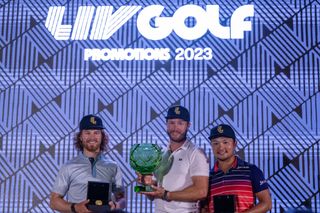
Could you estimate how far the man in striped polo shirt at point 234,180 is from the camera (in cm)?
410

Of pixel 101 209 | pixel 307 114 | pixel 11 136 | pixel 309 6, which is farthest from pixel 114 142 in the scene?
pixel 309 6

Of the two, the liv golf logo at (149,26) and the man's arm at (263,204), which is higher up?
the liv golf logo at (149,26)

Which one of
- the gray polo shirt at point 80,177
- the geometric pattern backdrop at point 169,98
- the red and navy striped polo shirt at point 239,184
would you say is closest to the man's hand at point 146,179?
the gray polo shirt at point 80,177

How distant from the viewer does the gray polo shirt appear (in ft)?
13.9

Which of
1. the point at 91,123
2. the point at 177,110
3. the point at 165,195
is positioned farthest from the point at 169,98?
the point at 165,195

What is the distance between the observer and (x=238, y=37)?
17.9 ft

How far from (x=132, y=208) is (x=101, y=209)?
4.22 ft

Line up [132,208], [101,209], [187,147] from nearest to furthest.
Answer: [101,209], [187,147], [132,208]

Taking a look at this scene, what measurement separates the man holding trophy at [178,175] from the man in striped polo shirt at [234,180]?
111 millimetres

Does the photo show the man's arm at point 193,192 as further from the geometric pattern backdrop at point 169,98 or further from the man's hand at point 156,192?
the geometric pattern backdrop at point 169,98

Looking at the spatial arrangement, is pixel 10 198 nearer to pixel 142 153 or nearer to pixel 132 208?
pixel 132 208

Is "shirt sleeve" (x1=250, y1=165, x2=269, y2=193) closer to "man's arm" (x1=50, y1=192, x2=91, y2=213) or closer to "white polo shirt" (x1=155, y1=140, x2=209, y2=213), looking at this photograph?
"white polo shirt" (x1=155, y1=140, x2=209, y2=213)

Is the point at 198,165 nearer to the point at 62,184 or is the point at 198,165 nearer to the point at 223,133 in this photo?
the point at 223,133

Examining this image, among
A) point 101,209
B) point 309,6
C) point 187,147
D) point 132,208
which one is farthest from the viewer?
point 309,6
